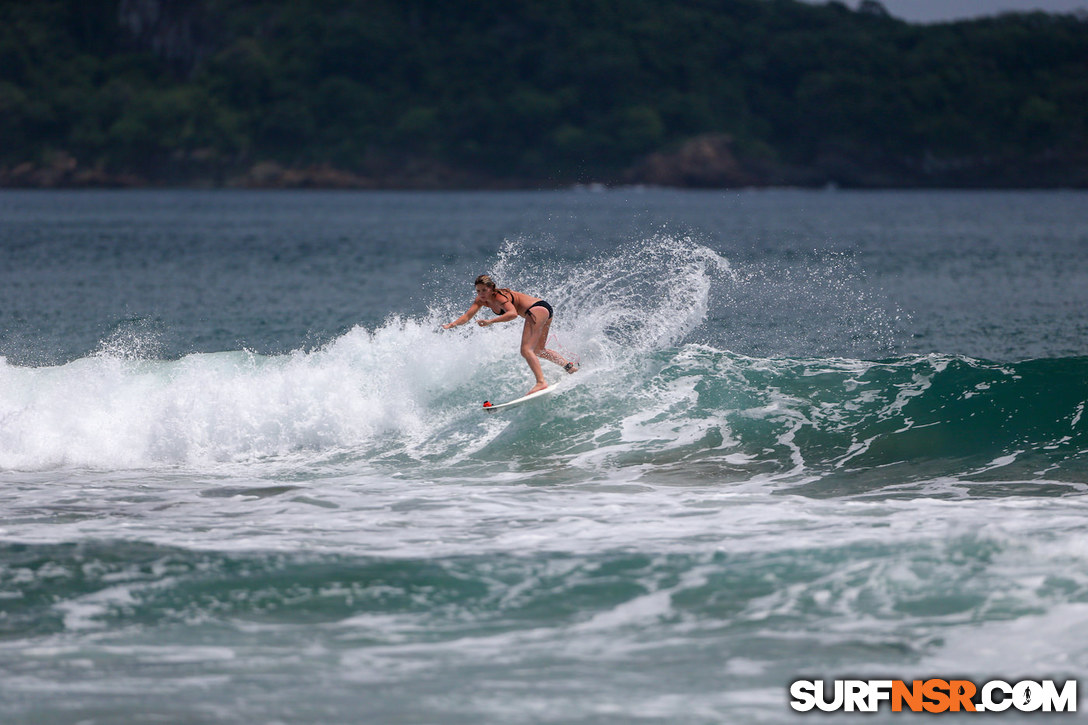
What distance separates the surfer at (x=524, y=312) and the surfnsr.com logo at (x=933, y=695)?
753 centimetres

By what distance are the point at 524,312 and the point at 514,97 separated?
A: 459ft

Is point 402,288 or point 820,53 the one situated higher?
point 820,53

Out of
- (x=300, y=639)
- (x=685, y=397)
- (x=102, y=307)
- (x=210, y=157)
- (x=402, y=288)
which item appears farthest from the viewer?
(x=210, y=157)

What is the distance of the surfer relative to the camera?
13953mm

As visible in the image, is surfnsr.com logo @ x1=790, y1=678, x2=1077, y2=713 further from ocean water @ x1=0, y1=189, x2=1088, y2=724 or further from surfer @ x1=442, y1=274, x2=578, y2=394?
surfer @ x1=442, y1=274, x2=578, y2=394

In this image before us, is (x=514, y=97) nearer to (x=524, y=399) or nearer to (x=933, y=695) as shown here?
(x=524, y=399)

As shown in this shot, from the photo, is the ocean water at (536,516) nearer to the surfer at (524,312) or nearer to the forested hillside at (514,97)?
the surfer at (524,312)

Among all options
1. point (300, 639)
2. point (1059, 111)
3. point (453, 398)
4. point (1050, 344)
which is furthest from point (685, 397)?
point (1059, 111)

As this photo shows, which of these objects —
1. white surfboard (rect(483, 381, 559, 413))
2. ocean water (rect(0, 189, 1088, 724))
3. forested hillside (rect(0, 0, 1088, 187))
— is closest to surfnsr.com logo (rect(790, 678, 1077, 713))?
ocean water (rect(0, 189, 1088, 724))

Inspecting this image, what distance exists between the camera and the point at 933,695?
6898 millimetres

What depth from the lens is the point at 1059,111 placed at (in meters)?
156

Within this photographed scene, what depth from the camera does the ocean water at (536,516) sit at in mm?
7223

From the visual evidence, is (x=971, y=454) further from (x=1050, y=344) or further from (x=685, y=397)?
(x=1050, y=344)

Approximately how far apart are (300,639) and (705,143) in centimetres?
15130
